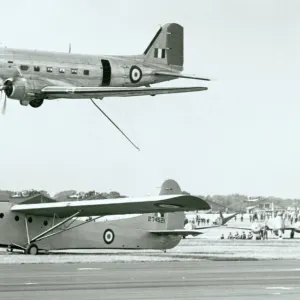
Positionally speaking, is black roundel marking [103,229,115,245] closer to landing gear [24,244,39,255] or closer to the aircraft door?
landing gear [24,244,39,255]

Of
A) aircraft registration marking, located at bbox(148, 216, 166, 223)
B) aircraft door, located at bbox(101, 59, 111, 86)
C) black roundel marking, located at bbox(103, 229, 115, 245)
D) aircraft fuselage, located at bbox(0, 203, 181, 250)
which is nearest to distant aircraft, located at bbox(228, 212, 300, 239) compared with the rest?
aircraft registration marking, located at bbox(148, 216, 166, 223)

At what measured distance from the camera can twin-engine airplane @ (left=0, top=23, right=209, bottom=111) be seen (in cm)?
3128

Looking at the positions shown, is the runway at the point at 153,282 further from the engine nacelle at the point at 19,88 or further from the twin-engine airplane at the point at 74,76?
the twin-engine airplane at the point at 74,76

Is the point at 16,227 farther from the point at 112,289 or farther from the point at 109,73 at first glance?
the point at 112,289

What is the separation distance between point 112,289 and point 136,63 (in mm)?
22500

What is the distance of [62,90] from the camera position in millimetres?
31750

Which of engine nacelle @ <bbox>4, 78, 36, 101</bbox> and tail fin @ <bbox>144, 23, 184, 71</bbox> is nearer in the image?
engine nacelle @ <bbox>4, 78, 36, 101</bbox>

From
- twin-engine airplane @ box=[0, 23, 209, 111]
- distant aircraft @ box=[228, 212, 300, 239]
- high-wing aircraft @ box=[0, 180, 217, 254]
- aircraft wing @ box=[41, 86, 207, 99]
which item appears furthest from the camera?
distant aircraft @ box=[228, 212, 300, 239]

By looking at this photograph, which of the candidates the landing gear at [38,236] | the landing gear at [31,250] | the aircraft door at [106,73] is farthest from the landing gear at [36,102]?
the landing gear at [31,250]

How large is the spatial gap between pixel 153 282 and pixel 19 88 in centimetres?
1620

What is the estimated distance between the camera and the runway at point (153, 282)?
46.4ft

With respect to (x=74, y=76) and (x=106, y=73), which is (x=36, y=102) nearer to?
(x=74, y=76)

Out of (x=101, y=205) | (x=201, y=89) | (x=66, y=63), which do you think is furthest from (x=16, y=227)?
(x=201, y=89)

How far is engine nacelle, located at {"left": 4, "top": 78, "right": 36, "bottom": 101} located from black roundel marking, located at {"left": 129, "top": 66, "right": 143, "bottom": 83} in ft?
19.3
